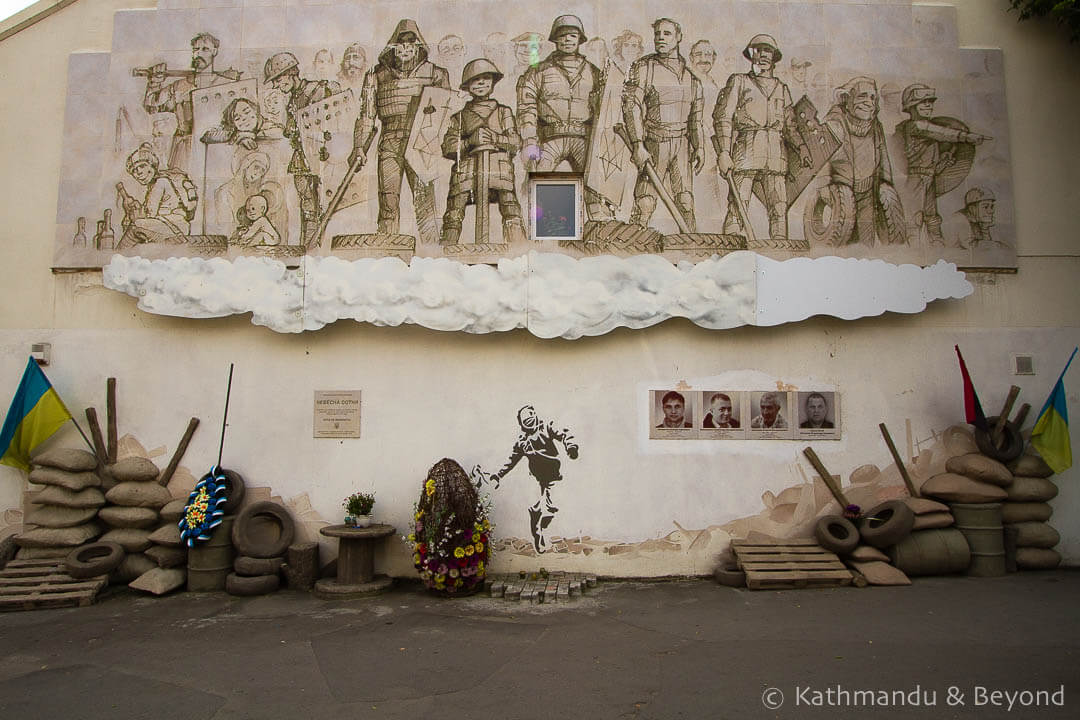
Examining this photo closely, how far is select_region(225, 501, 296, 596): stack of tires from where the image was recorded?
30.4 feet

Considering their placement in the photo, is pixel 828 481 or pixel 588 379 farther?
pixel 588 379

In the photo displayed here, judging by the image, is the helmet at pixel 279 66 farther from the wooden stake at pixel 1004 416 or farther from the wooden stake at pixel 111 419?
the wooden stake at pixel 1004 416

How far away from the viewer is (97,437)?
1023 centimetres

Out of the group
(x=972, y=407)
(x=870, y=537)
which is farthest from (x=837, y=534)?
(x=972, y=407)

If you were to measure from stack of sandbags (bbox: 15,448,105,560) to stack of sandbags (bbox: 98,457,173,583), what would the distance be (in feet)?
0.70

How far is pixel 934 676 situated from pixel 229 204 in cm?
951

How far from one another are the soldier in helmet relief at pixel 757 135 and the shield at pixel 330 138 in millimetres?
4821

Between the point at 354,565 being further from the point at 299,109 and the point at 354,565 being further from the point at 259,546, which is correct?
the point at 299,109

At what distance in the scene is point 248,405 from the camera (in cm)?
1027

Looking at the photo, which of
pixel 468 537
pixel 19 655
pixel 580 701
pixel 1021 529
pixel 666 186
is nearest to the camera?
pixel 580 701

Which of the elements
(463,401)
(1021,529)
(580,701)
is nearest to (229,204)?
(463,401)

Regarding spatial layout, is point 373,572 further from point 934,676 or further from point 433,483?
point 934,676

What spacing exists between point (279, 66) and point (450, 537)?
6.72 m

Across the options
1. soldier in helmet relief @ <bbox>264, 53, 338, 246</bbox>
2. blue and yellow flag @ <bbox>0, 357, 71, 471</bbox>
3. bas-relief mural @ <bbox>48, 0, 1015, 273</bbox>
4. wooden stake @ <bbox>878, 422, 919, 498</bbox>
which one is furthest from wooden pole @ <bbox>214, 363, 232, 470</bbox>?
wooden stake @ <bbox>878, 422, 919, 498</bbox>
